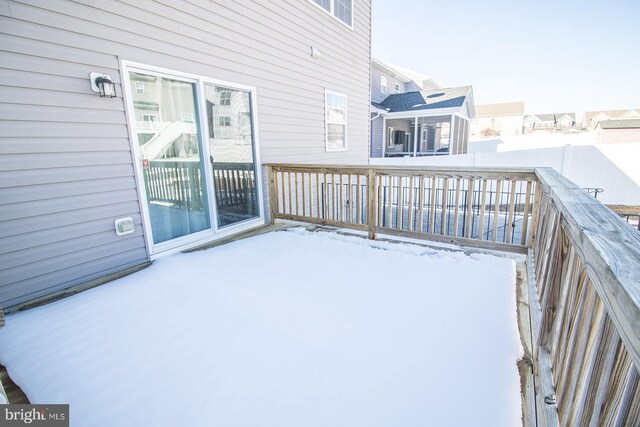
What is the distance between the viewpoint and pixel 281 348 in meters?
1.90

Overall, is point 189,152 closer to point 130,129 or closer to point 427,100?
point 130,129

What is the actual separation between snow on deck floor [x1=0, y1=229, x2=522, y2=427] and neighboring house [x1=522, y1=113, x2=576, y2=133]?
180 feet

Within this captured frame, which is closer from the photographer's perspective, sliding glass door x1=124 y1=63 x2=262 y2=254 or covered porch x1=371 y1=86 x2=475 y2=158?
sliding glass door x1=124 y1=63 x2=262 y2=254

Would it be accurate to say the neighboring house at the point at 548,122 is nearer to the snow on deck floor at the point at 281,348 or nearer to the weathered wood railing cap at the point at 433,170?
the weathered wood railing cap at the point at 433,170

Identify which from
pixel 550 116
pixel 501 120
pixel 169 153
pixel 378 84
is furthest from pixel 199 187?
pixel 550 116

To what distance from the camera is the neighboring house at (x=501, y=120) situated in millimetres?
36250

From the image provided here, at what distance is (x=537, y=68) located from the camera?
36.3 meters

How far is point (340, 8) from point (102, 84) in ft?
17.1

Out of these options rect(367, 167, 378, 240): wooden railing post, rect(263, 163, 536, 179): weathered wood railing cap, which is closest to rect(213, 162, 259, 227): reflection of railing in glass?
rect(263, 163, 536, 179): weathered wood railing cap

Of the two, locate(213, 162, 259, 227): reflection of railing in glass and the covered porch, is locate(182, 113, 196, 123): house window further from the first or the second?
the covered porch

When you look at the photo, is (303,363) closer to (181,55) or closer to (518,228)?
(181,55)

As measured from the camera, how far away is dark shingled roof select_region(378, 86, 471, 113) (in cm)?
1255

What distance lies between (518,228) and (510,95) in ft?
211

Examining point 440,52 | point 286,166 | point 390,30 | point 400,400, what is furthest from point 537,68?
point 400,400
